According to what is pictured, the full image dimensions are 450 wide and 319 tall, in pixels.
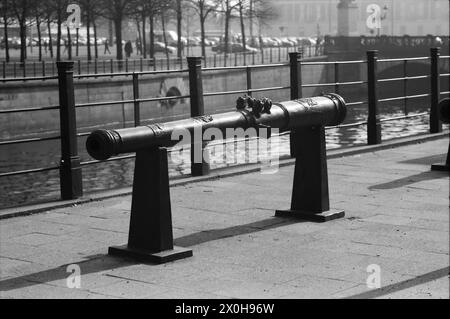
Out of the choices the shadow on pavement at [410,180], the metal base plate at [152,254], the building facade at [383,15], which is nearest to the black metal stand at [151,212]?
the metal base plate at [152,254]

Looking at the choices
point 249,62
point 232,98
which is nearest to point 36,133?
point 232,98

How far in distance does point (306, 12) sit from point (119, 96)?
84.9 meters

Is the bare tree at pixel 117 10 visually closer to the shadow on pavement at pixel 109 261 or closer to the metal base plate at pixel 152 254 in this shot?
the shadow on pavement at pixel 109 261

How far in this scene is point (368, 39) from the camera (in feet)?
247

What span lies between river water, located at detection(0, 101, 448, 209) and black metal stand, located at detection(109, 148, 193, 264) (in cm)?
910

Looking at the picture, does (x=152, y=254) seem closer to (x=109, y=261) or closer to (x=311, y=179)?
(x=109, y=261)

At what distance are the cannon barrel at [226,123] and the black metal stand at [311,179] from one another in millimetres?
187

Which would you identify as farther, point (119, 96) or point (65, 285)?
point (119, 96)

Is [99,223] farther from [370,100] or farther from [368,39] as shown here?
[368,39]

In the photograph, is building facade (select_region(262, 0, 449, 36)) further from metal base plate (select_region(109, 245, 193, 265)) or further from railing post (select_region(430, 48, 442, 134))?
metal base plate (select_region(109, 245, 193, 265))

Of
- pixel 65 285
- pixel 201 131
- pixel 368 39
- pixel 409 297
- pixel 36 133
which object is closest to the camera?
pixel 409 297

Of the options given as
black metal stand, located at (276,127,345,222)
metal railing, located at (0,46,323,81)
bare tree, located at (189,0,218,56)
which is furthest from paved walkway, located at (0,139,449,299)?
bare tree, located at (189,0,218,56)

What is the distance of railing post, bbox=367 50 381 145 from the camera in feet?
47.4

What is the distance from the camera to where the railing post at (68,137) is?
9906 mm
